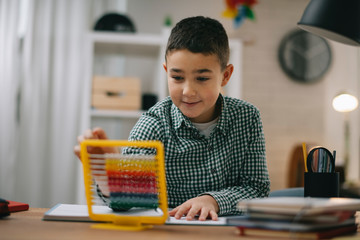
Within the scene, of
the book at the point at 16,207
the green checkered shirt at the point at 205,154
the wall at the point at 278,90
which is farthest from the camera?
the wall at the point at 278,90

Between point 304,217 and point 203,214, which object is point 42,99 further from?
point 304,217

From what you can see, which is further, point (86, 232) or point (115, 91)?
point (115, 91)

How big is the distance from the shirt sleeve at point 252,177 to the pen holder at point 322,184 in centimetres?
23

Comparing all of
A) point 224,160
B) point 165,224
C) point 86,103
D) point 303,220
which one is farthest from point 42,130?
point 303,220

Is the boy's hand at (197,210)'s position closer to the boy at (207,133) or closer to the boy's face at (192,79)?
the boy at (207,133)

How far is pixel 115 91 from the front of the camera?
2.80 m

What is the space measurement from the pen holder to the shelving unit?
1.98m

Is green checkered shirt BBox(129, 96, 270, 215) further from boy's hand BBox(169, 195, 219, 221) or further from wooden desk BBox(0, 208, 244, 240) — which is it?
wooden desk BBox(0, 208, 244, 240)

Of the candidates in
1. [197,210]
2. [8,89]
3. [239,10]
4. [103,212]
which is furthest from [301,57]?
[103,212]

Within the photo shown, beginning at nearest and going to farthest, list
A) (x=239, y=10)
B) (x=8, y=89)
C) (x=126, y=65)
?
(x=8, y=89) → (x=126, y=65) → (x=239, y=10)

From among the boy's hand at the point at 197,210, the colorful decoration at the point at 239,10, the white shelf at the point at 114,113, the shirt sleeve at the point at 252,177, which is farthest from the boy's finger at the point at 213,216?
the colorful decoration at the point at 239,10

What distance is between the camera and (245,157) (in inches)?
48.9

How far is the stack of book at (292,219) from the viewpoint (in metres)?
0.66

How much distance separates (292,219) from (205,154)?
0.57 m
